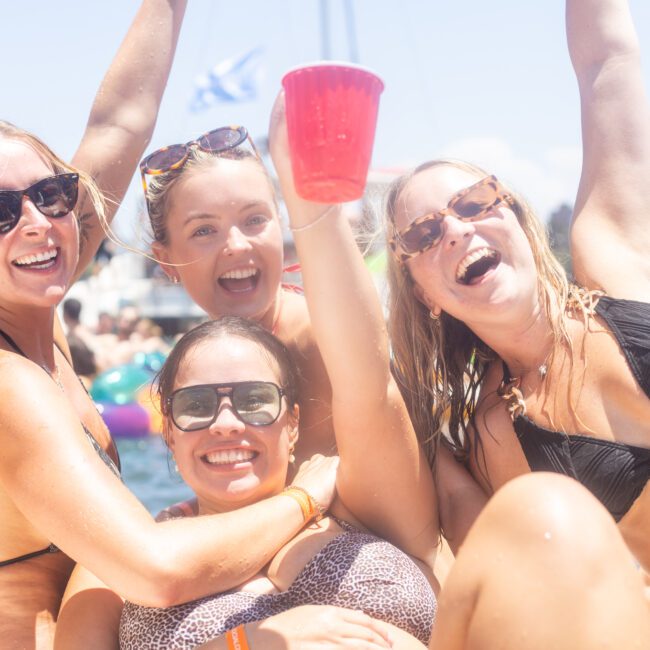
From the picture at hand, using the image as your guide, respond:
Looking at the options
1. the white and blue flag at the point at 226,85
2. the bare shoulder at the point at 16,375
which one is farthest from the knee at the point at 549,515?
the white and blue flag at the point at 226,85

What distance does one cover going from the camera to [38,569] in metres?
2.58

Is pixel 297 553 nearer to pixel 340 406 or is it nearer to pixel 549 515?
pixel 340 406

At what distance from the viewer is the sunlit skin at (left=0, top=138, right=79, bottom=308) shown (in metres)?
2.54

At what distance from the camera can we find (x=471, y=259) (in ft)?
8.61

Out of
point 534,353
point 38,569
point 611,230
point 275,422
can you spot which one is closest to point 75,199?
point 275,422

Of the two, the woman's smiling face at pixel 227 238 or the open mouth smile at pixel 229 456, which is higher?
the woman's smiling face at pixel 227 238

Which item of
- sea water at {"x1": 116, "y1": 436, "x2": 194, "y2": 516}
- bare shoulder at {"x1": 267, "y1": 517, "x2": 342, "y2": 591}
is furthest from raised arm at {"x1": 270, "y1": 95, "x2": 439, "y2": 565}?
sea water at {"x1": 116, "y1": 436, "x2": 194, "y2": 516}

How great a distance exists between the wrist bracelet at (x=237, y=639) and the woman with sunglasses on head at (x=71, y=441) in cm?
14

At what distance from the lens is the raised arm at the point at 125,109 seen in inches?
126

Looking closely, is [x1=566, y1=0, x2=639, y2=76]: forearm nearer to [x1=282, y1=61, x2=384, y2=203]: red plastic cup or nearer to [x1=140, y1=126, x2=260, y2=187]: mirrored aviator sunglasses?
[x1=140, y1=126, x2=260, y2=187]: mirrored aviator sunglasses

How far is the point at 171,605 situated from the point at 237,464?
48cm

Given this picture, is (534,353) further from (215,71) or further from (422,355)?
(215,71)

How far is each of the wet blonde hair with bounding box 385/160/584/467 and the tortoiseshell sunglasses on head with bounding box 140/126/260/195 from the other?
682 millimetres

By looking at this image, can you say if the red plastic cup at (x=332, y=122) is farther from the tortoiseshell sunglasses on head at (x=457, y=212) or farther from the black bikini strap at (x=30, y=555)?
the black bikini strap at (x=30, y=555)
